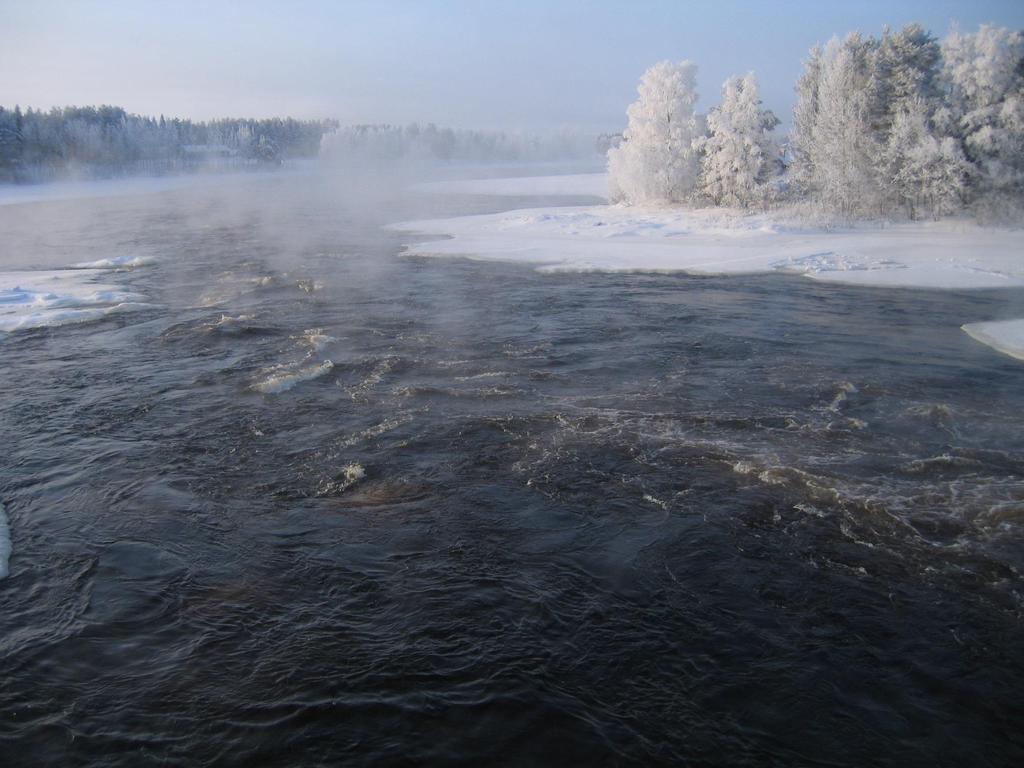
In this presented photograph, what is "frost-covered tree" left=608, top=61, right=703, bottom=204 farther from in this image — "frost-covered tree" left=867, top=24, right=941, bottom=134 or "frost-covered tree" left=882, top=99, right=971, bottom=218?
"frost-covered tree" left=882, top=99, right=971, bottom=218

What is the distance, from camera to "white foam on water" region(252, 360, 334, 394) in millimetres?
11977

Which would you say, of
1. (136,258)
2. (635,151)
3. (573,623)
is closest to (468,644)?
(573,623)

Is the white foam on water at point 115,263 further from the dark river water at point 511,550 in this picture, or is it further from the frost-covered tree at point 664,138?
the frost-covered tree at point 664,138

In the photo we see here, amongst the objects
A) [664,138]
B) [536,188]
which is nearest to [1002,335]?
[664,138]

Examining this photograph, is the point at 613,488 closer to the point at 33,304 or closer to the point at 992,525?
the point at 992,525

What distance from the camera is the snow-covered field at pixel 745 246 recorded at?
2206cm

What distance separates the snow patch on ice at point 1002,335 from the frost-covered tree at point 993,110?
1670 cm

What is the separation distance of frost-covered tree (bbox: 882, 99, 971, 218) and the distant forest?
74.4 m

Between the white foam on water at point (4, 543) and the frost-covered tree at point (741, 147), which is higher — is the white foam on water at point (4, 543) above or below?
below

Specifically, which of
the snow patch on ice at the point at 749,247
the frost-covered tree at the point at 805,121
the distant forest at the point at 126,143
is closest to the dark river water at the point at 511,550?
the snow patch on ice at the point at 749,247

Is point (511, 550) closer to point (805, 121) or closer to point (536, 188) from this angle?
point (805, 121)

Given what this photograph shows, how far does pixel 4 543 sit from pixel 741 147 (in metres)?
37.6

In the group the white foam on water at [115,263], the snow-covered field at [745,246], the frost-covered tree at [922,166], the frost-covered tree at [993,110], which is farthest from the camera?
the frost-covered tree at [922,166]

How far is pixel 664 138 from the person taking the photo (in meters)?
42.4
